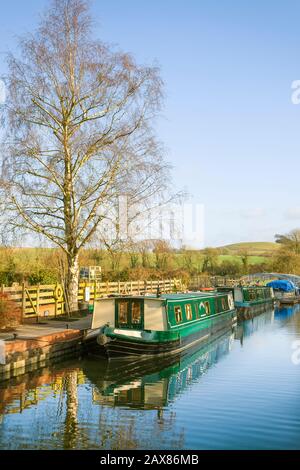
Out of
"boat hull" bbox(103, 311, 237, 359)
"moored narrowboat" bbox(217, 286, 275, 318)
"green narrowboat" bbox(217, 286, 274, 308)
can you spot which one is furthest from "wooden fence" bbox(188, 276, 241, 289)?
"boat hull" bbox(103, 311, 237, 359)

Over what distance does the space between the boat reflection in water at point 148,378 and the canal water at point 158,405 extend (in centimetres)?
3

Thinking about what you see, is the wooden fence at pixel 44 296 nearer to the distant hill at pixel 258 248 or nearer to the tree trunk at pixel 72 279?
the tree trunk at pixel 72 279


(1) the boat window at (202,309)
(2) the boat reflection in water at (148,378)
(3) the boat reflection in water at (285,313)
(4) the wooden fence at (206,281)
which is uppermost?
(4) the wooden fence at (206,281)

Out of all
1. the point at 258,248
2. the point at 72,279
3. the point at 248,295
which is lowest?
the point at 248,295

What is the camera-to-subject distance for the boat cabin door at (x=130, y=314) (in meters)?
19.9

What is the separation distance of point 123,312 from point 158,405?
742 centimetres

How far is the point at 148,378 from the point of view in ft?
53.8

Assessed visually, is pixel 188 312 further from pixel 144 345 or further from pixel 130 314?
pixel 144 345

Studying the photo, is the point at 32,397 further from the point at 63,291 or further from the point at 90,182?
the point at 90,182

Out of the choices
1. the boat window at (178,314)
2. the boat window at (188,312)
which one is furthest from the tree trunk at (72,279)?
the boat window at (178,314)

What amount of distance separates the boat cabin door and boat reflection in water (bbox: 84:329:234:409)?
1.55 meters

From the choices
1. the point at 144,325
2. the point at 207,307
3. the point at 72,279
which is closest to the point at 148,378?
the point at 144,325
